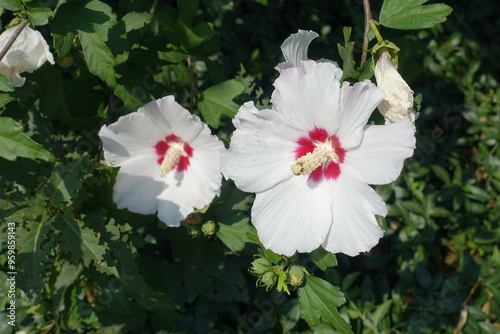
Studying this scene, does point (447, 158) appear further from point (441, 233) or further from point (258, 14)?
point (258, 14)

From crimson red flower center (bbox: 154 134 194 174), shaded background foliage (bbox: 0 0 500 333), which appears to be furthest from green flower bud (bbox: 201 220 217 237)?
crimson red flower center (bbox: 154 134 194 174)

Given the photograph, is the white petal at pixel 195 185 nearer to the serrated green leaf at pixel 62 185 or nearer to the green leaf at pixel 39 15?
the serrated green leaf at pixel 62 185

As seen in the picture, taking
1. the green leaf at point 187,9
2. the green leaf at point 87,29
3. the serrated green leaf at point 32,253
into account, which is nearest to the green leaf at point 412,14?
the green leaf at point 187,9

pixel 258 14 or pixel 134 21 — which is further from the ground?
pixel 134 21

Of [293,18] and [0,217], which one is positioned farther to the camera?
[293,18]

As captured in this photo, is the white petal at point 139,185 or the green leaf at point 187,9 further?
the green leaf at point 187,9

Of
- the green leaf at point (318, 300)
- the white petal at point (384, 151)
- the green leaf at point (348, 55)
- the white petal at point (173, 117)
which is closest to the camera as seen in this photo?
the white petal at point (384, 151)

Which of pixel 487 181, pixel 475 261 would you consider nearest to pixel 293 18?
pixel 487 181
